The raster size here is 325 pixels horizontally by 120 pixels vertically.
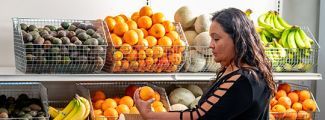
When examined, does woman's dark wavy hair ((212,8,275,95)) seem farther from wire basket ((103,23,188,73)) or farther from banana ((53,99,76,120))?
banana ((53,99,76,120))

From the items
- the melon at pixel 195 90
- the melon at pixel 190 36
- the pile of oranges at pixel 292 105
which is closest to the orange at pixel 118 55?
the melon at pixel 190 36

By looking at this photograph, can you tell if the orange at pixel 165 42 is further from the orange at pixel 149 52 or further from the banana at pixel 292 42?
the banana at pixel 292 42

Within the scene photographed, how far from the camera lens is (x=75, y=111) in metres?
2.83

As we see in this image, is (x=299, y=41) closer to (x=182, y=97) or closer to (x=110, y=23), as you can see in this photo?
(x=182, y=97)

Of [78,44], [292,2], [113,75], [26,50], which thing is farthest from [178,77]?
[292,2]

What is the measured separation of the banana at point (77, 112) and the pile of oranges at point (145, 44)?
283 mm

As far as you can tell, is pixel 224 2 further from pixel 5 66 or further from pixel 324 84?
pixel 5 66

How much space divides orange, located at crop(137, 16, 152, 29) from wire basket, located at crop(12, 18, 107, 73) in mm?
310

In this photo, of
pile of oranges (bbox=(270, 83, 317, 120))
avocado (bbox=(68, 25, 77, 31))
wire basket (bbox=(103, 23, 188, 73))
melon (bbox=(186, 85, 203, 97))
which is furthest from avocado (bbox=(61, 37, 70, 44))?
pile of oranges (bbox=(270, 83, 317, 120))

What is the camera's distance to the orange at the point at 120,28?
2.96 metres

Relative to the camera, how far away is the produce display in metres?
2.69

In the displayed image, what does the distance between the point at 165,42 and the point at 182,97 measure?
48 cm

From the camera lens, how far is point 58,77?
2.74 m

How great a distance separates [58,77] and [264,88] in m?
1.26
